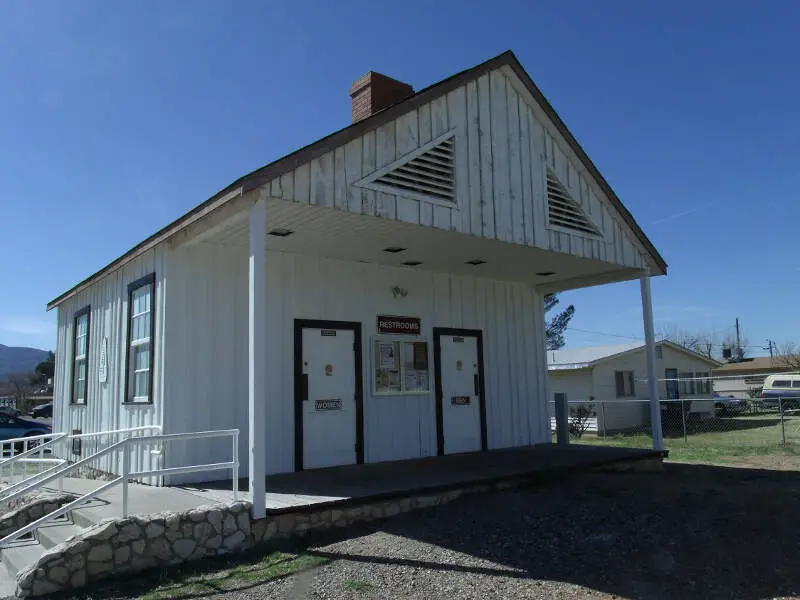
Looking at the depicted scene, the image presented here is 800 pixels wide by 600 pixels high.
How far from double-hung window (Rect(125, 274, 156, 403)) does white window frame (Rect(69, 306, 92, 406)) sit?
2321 millimetres

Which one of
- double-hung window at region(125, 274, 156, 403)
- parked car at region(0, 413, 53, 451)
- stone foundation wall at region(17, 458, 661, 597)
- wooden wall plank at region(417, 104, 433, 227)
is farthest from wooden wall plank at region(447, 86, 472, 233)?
parked car at region(0, 413, 53, 451)

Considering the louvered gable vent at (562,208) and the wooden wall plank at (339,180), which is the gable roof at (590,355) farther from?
the wooden wall plank at (339,180)

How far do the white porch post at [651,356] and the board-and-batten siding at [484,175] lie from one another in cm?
A: 75

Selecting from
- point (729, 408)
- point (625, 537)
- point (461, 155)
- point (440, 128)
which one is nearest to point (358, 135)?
point (440, 128)

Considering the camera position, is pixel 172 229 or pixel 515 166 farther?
pixel 515 166

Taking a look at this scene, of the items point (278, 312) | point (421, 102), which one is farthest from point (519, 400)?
point (421, 102)

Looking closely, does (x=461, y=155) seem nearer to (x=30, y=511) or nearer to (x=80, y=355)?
(x=30, y=511)

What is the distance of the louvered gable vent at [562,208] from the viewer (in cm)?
998

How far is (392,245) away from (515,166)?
2.06m

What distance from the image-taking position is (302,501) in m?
6.84

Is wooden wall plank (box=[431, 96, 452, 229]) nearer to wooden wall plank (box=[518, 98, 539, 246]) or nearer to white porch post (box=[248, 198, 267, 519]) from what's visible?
wooden wall plank (box=[518, 98, 539, 246])

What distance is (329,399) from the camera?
9.78m

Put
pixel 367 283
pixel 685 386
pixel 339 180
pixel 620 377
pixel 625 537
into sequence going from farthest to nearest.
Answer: pixel 685 386 → pixel 620 377 → pixel 367 283 → pixel 339 180 → pixel 625 537

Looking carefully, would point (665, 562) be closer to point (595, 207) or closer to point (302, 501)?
point (302, 501)
